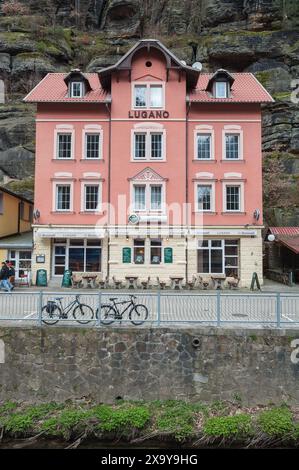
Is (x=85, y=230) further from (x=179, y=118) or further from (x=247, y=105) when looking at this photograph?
(x=247, y=105)

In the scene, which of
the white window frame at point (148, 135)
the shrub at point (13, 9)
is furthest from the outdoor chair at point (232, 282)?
the shrub at point (13, 9)

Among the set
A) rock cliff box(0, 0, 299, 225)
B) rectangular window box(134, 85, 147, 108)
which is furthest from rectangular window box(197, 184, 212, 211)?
rock cliff box(0, 0, 299, 225)

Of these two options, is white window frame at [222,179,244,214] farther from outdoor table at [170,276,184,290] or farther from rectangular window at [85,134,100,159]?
rectangular window at [85,134,100,159]

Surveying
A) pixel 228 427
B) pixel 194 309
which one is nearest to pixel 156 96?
pixel 194 309

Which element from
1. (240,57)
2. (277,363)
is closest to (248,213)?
(277,363)

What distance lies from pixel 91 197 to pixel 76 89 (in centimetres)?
774

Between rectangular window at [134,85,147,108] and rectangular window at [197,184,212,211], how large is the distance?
6771mm

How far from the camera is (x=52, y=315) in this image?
11.6 metres

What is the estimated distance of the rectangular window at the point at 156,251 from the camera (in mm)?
24359

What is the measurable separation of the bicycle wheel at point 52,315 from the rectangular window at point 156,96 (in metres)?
17.5

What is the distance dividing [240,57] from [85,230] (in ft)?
102

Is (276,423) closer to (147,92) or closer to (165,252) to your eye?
(165,252)

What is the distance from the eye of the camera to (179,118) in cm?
2470

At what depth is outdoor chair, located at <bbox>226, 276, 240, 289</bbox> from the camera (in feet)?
76.8
